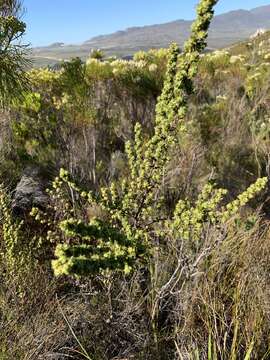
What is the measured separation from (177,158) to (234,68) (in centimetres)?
370

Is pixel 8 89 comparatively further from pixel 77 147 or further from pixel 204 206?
pixel 204 206

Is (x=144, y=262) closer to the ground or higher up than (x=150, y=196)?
closer to the ground

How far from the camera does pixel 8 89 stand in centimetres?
420

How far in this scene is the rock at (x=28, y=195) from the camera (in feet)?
14.9

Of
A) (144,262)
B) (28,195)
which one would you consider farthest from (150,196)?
(28,195)

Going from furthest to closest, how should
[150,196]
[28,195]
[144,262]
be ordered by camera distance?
[28,195]
[150,196]
[144,262]

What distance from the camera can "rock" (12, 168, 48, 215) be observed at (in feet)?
14.9

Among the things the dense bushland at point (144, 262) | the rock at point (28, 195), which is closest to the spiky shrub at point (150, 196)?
the dense bushland at point (144, 262)

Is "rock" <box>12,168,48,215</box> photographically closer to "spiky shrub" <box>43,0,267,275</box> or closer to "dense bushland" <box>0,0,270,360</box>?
"dense bushland" <box>0,0,270,360</box>

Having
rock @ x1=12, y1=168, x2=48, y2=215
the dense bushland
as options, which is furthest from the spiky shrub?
rock @ x1=12, y1=168, x2=48, y2=215

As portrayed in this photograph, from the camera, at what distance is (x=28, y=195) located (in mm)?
4664

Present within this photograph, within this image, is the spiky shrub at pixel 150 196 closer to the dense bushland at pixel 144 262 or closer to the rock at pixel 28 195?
the dense bushland at pixel 144 262

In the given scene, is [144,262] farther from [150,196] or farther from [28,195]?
[28,195]

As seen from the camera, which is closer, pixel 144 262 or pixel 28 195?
pixel 144 262
